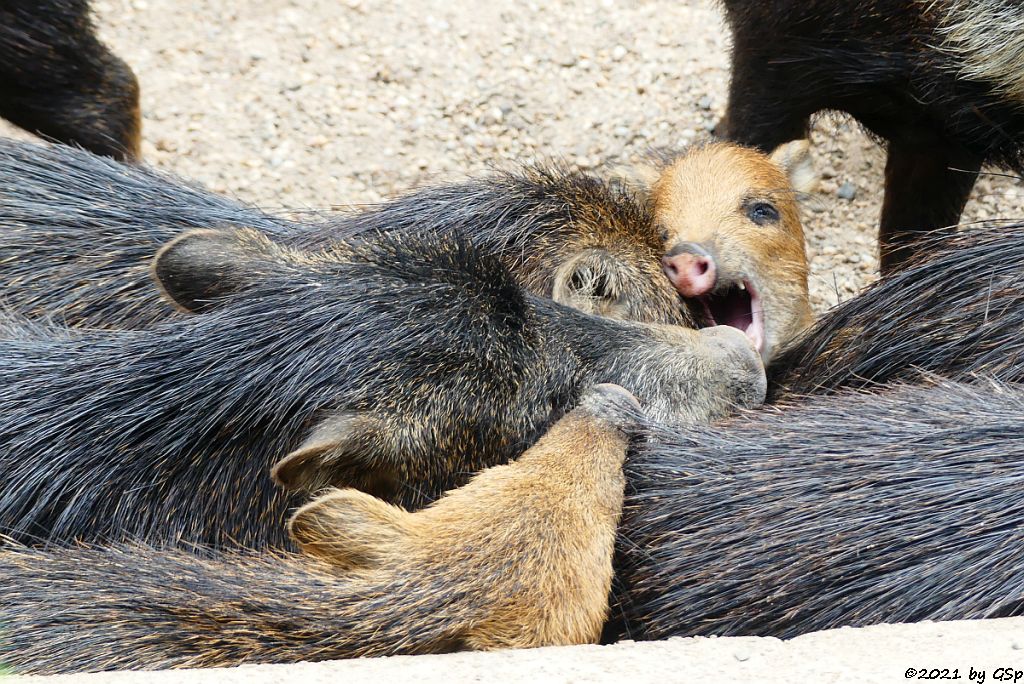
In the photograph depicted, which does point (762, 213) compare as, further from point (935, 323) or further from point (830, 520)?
point (830, 520)

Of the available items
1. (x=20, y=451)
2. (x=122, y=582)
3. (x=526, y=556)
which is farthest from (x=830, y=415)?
(x=20, y=451)

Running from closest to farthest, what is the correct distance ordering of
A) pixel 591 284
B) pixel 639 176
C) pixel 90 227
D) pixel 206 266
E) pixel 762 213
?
pixel 206 266
pixel 591 284
pixel 90 227
pixel 762 213
pixel 639 176

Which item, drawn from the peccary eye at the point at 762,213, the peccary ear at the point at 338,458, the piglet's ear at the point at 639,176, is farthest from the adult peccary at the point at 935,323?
the peccary ear at the point at 338,458

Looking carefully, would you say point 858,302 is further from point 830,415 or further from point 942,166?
point 942,166

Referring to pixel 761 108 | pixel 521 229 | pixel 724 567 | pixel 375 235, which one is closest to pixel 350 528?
pixel 724 567

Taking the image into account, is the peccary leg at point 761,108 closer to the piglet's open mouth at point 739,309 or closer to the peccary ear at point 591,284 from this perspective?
the piglet's open mouth at point 739,309

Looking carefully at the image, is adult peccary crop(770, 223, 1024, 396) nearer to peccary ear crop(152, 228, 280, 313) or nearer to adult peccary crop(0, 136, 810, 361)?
adult peccary crop(0, 136, 810, 361)

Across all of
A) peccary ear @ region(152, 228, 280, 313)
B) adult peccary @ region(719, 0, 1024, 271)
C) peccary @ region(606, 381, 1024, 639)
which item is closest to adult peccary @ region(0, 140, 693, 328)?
peccary ear @ region(152, 228, 280, 313)

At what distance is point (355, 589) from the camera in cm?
197

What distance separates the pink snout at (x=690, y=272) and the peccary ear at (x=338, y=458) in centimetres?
97

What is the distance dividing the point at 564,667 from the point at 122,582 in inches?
32.1

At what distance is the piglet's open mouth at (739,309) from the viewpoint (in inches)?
120

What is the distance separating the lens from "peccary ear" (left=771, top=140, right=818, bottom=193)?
3.67 m

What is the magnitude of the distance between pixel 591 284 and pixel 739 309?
22.3 inches
